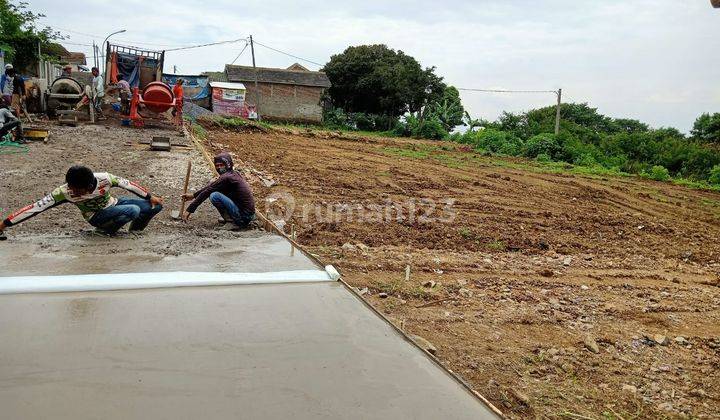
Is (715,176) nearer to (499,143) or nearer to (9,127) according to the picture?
(499,143)

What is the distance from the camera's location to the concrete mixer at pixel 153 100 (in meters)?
13.4

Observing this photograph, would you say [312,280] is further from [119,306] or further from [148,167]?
[148,167]

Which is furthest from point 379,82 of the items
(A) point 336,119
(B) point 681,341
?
(B) point 681,341

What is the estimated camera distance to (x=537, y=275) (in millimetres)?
5824

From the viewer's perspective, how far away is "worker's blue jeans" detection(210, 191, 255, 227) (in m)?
5.68

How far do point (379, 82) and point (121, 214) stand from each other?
2808cm

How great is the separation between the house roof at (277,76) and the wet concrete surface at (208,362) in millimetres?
29595

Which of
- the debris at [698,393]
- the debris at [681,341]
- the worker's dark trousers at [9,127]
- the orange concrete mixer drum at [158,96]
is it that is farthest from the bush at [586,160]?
the worker's dark trousers at [9,127]

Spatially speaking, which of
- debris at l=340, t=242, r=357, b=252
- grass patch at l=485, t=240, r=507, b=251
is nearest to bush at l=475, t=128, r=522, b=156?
→ grass patch at l=485, t=240, r=507, b=251

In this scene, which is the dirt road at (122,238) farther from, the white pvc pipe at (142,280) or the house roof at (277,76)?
the house roof at (277,76)

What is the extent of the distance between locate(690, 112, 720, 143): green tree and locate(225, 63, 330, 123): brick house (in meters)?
19.4

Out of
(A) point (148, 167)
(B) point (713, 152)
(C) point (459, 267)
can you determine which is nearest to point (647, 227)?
(C) point (459, 267)

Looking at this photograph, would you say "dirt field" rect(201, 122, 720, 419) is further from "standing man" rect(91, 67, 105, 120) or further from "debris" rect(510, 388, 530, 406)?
"standing man" rect(91, 67, 105, 120)

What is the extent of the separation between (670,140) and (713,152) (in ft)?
6.74
